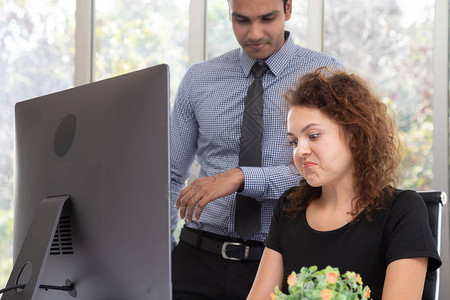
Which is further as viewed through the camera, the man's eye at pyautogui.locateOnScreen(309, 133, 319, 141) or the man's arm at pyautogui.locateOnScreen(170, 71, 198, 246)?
the man's arm at pyautogui.locateOnScreen(170, 71, 198, 246)

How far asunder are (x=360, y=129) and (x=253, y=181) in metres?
0.39

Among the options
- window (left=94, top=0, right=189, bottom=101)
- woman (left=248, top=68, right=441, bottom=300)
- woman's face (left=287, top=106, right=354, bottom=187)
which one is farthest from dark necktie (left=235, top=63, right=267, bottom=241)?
window (left=94, top=0, right=189, bottom=101)

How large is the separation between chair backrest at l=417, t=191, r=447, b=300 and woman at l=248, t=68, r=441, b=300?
0.11 meters

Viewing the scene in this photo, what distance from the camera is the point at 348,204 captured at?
150 centimetres

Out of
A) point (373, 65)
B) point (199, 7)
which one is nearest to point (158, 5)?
point (199, 7)

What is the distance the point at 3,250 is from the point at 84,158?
238 centimetres

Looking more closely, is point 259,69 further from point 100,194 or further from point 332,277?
point 332,277

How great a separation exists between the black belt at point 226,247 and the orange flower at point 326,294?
3.35 ft

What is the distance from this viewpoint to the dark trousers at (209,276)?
180 cm

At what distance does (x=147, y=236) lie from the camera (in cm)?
108

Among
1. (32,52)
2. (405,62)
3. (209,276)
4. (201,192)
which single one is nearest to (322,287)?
(201,192)

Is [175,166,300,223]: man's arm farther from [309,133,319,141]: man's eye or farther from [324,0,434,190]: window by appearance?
[324,0,434,190]: window


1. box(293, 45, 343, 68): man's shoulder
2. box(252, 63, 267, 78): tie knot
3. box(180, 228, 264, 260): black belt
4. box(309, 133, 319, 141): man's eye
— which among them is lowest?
box(180, 228, 264, 260): black belt

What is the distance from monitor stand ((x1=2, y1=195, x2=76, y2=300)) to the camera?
45.5 inches
